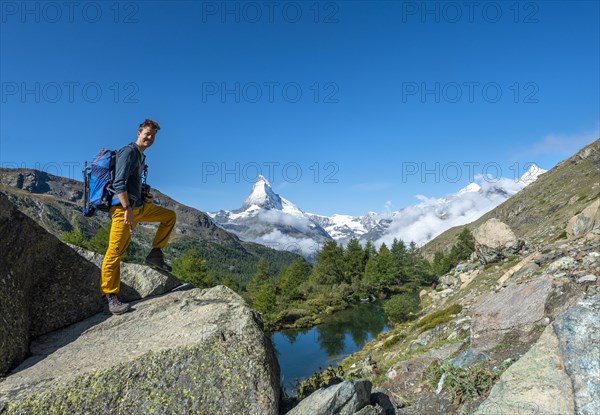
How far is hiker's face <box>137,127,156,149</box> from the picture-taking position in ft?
31.3

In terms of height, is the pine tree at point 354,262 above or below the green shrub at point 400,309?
above

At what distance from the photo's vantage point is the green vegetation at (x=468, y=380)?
28.8 feet

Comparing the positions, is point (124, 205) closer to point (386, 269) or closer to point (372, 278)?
point (372, 278)

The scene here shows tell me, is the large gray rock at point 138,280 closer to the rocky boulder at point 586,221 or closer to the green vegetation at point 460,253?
the rocky boulder at point 586,221

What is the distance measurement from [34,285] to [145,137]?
14.8ft

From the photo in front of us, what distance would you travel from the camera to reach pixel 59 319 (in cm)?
926

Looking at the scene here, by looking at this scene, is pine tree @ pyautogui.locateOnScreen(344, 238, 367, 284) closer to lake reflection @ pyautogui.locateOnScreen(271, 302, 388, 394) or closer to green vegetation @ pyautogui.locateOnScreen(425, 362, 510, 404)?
lake reflection @ pyautogui.locateOnScreen(271, 302, 388, 394)

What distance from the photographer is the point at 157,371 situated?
7086 millimetres

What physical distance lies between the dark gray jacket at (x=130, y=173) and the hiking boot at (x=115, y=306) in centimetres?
241

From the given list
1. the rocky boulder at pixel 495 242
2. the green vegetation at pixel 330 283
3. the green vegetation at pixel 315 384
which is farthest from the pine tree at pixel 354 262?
the green vegetation at pixel 315 384

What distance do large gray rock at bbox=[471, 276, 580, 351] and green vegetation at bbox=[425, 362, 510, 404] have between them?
8.12 ft

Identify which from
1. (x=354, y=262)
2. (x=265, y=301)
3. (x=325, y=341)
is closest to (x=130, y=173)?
(x=325, y=341)

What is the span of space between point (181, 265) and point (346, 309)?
43842mm

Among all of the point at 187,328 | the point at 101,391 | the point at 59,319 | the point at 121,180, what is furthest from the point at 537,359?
the point at 59,319
